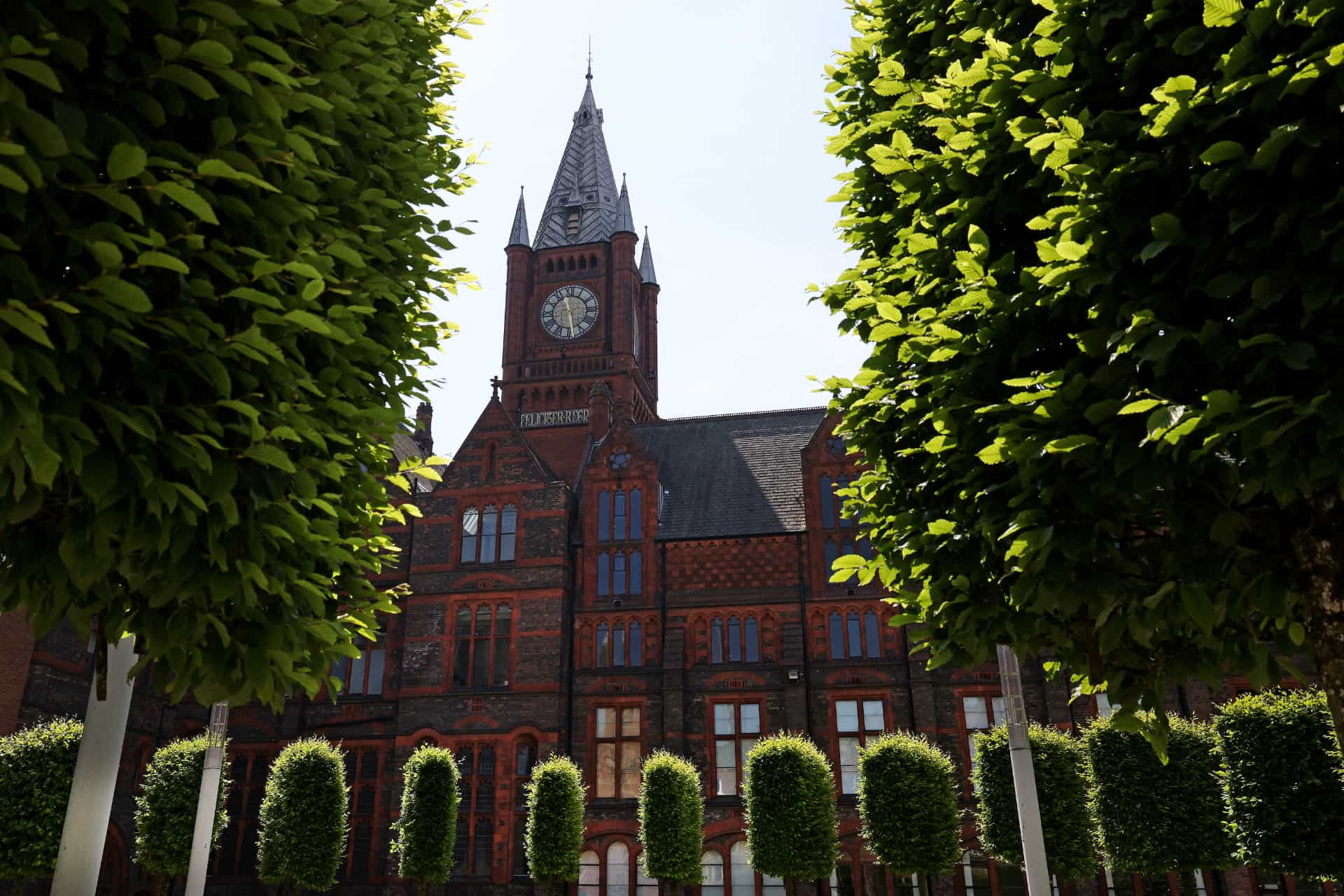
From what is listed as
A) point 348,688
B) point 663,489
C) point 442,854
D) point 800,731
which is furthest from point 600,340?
point 442,854

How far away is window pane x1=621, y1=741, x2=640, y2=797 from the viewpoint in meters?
30.7

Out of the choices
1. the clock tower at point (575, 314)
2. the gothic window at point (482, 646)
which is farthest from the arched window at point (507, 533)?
the clock tower at point (575, 314)

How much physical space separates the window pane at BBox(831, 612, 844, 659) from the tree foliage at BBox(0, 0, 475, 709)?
25.5m

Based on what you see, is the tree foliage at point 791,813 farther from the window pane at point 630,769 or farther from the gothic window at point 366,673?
the gothic window at point 366,673

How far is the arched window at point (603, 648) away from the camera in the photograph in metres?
32.4

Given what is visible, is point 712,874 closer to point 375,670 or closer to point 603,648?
point 603,648

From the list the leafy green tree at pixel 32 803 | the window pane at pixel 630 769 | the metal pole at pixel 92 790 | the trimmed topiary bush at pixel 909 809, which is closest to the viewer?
the metal pole at pixel 92 790

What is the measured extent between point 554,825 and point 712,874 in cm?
593

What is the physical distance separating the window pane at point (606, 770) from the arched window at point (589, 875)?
1.80 metres

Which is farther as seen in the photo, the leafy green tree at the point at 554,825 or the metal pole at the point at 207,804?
the leafy green tree at the point at 554,825

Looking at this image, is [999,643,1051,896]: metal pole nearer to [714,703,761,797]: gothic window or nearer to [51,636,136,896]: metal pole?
[51,636,136,896]: metal pole

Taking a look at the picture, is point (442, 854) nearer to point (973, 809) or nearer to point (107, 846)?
point (107, 846)

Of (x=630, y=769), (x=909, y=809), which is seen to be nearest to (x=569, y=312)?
(x=630, y=769)

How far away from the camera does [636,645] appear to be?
32.4 m
